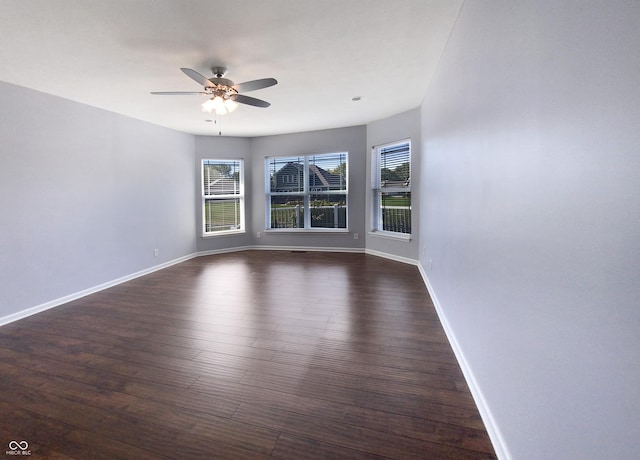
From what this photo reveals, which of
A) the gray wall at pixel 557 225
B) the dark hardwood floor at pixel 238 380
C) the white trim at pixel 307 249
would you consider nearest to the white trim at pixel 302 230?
the white trim at pixel 307 249

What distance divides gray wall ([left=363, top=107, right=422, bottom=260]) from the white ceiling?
1.00m

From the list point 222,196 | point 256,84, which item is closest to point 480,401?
point 256,84

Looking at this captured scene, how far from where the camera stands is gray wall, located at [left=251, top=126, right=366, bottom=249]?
597cm

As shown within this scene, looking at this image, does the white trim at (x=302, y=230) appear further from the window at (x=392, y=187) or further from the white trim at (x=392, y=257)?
the window at (x=392, y=187)

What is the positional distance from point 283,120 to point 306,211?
6.96 ft

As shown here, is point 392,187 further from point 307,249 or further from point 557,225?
point 557,225

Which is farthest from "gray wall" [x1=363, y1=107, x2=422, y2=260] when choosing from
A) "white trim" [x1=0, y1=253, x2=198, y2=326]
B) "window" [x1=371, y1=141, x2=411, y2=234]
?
"white trim" [x1=0, y1=253, x2=198, y2=326]

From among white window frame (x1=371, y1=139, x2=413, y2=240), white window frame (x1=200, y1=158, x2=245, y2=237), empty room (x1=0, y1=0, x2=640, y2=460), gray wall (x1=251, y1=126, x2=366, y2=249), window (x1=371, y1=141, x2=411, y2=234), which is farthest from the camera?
white window frame (x1=200, y1=158, x2=245, y2=237)

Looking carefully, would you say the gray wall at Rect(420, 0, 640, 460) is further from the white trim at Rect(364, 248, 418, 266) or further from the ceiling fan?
the white trim at Rect(364, 248, 418, 266)

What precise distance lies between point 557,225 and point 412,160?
170 inches

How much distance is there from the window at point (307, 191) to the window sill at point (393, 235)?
2.60 ft

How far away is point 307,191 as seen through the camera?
6.45 metres

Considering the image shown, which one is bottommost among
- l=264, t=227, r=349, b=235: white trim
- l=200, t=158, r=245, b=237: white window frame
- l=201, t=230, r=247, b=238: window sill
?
l=201, t=230, r=247, b=238: window sill

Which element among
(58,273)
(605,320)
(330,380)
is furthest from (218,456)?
(58,273)
